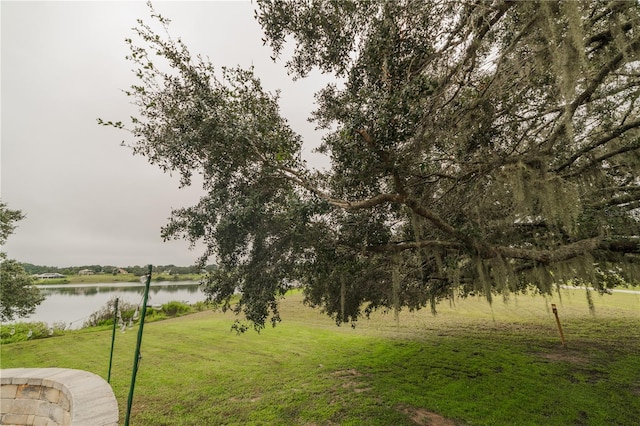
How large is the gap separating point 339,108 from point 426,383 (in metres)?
6.03

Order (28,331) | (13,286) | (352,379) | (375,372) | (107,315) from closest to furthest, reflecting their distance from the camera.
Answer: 1. (352,379)
2. (375,372)
3. (28,331)
4. (13,286)
5. (107,315)

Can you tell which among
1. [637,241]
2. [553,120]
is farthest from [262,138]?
[637,241]

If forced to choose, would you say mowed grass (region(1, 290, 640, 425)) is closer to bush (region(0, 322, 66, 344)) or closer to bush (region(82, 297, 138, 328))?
bush (region(0, 322, 66, 344))

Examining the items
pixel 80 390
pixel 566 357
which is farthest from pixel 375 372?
pixel 80 390

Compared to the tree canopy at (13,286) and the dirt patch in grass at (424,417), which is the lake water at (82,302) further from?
the dirt patch in grass at (424,417)

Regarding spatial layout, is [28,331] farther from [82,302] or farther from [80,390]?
[82,302]

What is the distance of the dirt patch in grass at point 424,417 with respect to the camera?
448cm

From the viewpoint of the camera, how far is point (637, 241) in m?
4.29

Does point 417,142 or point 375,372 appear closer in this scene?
point 417,142

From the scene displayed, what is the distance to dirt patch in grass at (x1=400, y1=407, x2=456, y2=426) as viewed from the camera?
14.7 ft

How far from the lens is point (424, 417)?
4.66 meters

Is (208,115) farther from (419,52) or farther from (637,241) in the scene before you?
(637,241)

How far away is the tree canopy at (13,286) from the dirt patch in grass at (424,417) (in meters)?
18.4

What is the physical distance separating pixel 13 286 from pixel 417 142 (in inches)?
761
